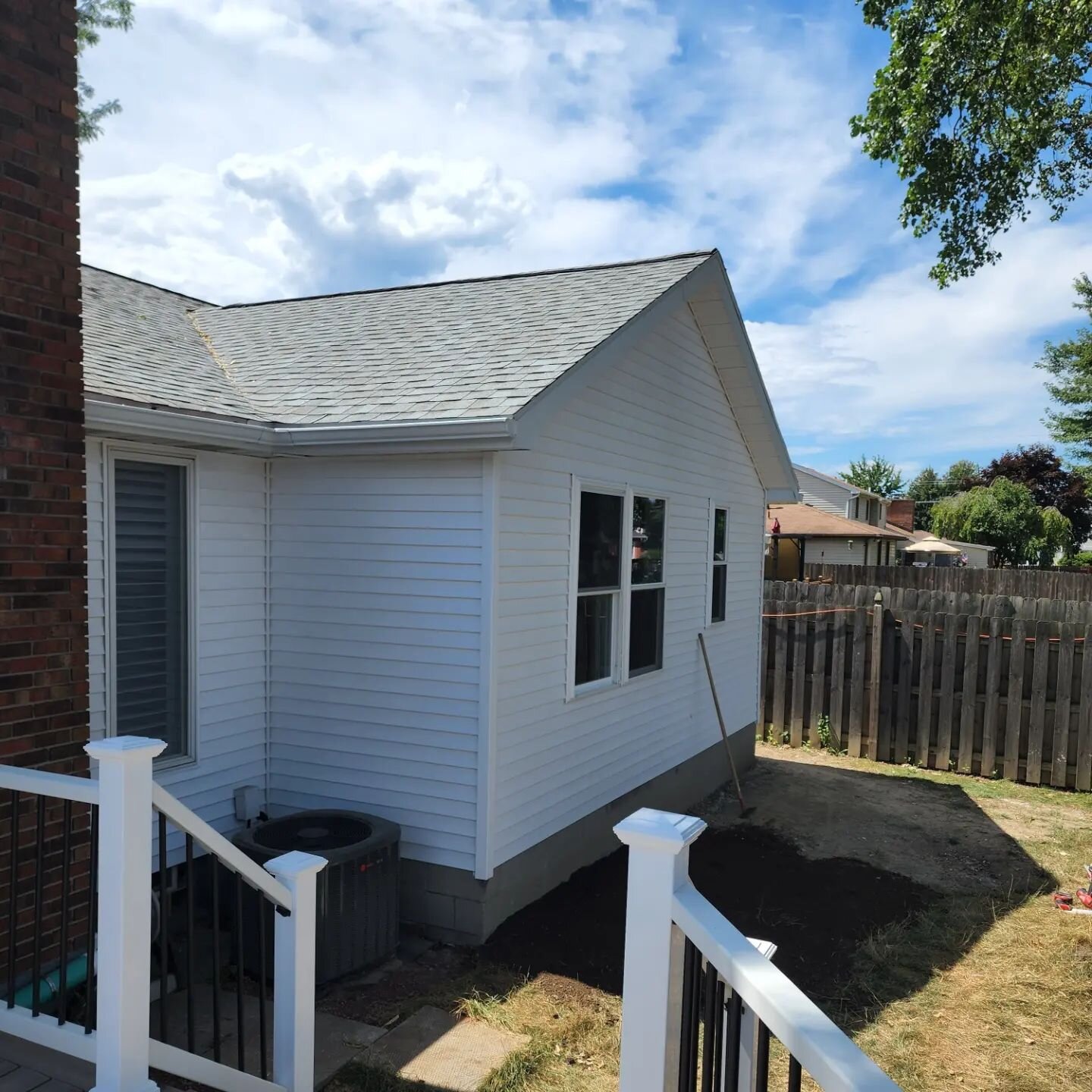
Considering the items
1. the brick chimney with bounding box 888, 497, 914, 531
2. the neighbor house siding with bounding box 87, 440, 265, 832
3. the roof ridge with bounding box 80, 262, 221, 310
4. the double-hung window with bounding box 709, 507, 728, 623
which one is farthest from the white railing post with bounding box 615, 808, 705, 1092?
the brick chimney with bounding box 888, 497, 914, 531

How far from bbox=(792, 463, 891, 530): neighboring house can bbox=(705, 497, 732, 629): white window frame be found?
30.8m

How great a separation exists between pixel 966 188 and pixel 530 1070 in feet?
34.3

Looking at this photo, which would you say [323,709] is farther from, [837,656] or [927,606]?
[927,606]

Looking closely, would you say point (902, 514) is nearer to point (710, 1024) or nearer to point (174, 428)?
point (174, 428)

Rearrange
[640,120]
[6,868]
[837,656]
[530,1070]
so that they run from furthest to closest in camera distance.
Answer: [837,656] → [640,120] → [530,1070] → [6,868]

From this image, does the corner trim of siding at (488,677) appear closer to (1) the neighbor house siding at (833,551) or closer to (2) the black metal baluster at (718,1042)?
(2) the black metal baluster at (718,1042)

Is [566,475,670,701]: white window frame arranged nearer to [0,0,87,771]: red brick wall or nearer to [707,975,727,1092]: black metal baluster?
[0,0,87,771]: red brick wall

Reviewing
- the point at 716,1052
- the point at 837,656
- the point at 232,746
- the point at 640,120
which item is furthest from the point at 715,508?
the point at 716,1052

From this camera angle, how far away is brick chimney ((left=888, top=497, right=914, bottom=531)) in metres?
53.1

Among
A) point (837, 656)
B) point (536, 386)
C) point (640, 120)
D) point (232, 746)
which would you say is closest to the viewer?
point (536, 386)

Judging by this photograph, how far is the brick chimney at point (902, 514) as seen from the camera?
5312 cm

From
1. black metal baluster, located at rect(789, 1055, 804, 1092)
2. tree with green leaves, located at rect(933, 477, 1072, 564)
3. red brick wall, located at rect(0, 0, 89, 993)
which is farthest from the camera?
tree with green leaves, located at rect(933, 477, 1072, 564)

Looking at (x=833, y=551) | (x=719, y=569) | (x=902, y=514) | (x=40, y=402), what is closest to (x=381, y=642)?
(x=40, y=402)

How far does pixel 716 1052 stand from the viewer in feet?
6.35
